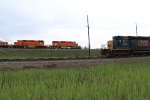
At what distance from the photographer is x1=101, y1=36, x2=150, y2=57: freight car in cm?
5209

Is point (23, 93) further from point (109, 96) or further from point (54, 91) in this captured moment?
point (109, 96)

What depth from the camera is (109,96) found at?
1183 centimetres

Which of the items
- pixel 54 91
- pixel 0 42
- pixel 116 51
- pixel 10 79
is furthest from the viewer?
pixel 0 42

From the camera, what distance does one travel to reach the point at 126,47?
176ft

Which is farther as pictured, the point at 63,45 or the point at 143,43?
the point at 63,45

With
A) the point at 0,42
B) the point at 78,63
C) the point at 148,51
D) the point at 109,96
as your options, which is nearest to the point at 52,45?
the point at 0,42

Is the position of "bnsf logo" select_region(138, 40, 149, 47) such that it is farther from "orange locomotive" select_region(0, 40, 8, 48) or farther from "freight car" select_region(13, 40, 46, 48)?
"orange locomotive" select_region(0, 40, 8, 48)

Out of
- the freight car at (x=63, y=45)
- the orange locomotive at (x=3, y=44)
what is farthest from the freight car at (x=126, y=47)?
the freight car at (x=63, y=45)

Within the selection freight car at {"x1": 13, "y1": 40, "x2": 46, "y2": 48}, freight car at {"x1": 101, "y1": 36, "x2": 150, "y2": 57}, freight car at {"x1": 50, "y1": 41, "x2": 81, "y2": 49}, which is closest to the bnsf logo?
freight car at {"x1": 101, "y1": 36, "x2": 150, "y2": 57}

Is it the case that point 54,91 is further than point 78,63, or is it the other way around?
point 78,63

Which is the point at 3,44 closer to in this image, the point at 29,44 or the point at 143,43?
the point at 29,44

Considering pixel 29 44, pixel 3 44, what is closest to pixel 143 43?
pixel 29 44

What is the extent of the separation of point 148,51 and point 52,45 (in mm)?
34590

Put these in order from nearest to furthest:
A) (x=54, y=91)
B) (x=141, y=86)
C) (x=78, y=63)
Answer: (x=54, y=91) → (x=141, y=86) → (x=78, y=63)
